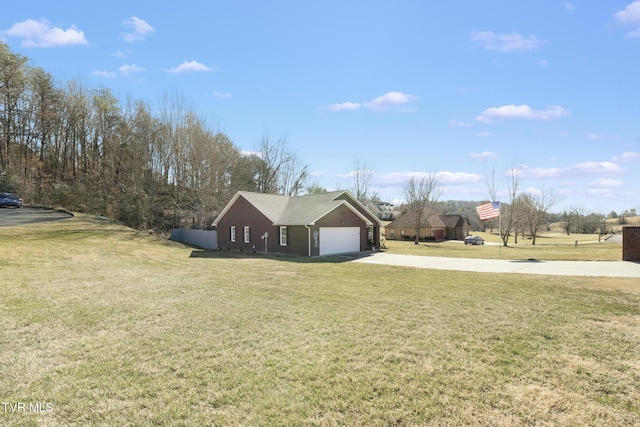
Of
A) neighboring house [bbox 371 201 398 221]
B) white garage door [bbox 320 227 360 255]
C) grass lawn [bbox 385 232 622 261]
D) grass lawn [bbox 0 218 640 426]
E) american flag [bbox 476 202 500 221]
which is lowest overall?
grass lawn [bbox 385 232 622 261]

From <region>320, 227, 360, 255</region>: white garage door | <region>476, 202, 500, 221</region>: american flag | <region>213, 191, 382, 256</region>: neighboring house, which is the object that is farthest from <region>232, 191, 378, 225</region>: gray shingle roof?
<region>476, 202, 500, 221</region>: american flag

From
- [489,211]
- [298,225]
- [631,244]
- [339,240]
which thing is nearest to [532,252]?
→ [489,211]

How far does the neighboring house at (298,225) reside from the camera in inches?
915

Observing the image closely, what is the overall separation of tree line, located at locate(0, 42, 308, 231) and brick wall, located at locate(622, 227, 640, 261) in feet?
109

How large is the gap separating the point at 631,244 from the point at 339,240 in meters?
16.6

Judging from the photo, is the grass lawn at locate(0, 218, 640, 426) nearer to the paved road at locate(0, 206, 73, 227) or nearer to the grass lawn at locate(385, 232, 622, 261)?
the grass lawn at locate(385, 232, 622, 261)

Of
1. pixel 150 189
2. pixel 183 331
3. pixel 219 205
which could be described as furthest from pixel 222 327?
pixel 150 189

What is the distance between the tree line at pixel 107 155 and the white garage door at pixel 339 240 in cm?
1707

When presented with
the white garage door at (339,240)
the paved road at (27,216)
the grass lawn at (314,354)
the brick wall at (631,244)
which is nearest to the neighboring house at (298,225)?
the white garage door at (339,240)

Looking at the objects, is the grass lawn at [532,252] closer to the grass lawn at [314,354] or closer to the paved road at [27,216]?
the grass lawn at [314,354]

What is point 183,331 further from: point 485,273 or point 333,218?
point 333,218

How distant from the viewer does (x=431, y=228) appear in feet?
166

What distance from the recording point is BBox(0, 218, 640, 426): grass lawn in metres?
3.80

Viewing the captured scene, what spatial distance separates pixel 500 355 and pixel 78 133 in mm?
47558
